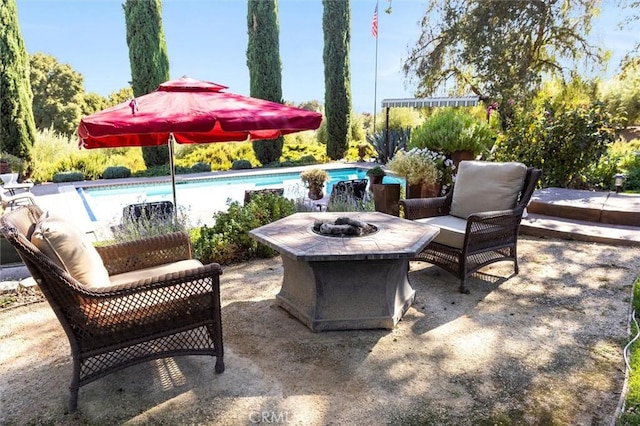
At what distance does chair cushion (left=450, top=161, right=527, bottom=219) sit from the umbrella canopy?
1.70m

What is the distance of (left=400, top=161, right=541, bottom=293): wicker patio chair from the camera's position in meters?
3.52

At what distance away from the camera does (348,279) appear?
A: 284 centimetres

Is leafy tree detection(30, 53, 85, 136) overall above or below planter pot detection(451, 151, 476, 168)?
above

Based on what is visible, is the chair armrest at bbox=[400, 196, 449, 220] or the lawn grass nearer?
the lawn grass

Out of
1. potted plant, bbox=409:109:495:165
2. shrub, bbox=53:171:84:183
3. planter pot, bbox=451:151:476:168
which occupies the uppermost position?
potted plant, bbox=409:109:495:165

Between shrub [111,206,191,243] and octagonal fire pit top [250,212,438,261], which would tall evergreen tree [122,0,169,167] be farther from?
octagonal fire pit top [250,212,438,261]

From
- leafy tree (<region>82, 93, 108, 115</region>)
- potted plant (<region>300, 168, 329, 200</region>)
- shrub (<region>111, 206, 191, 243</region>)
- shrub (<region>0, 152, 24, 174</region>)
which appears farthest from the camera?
leafy tree (<region>82, 93, 108, 115</region>)

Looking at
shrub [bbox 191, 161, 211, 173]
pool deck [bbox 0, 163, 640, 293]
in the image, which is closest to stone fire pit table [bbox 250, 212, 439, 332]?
pool deck [bbox 0, 163, 640, 293]

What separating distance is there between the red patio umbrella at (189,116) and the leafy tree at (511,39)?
9.11 m

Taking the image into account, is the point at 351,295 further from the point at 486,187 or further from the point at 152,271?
the point at 486,187

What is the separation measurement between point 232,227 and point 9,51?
1040 cm

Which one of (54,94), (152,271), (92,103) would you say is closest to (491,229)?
(152,271)

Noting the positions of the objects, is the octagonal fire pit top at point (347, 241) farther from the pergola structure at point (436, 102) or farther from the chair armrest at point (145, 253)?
the pergola structure at point (436, 102)

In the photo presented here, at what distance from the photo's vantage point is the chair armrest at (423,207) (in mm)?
4037
